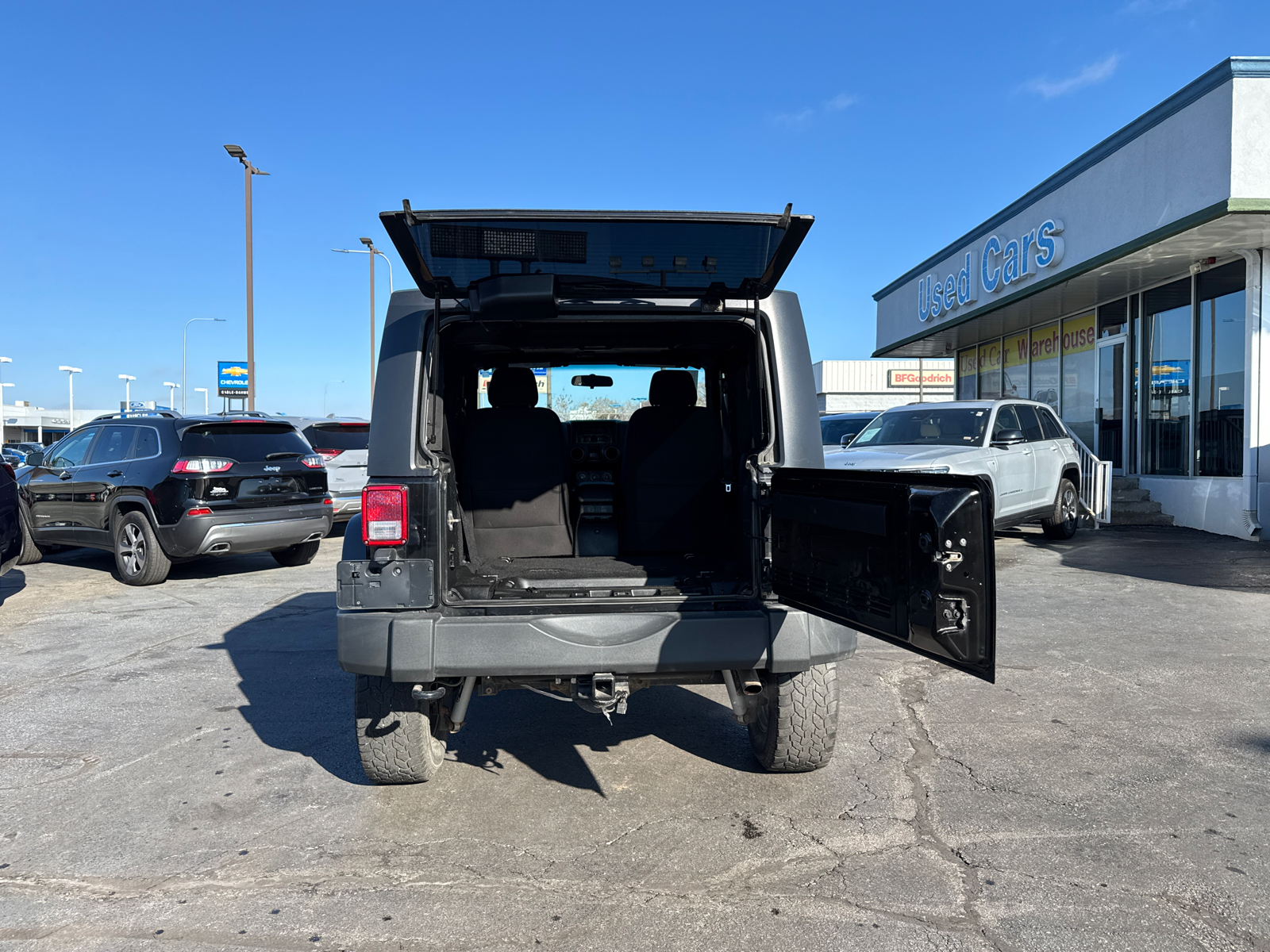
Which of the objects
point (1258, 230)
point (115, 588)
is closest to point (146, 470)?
point (115, 588)

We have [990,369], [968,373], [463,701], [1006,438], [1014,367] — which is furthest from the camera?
[968,373]

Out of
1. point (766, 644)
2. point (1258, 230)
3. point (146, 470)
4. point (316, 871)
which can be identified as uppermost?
point (1258, 230)

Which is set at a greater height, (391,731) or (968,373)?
(968,373)

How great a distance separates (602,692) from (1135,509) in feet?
41.8

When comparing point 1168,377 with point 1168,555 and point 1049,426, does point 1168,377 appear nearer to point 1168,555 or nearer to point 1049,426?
point 1049,426

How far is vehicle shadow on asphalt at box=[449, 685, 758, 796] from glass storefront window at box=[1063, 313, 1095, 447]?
1390 centimetres

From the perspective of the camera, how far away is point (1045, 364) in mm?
17844

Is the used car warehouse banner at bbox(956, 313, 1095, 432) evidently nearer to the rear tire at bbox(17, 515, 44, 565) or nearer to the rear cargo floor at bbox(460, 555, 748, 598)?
the rear cargo floor at bbox(460, 555, 748, 598)

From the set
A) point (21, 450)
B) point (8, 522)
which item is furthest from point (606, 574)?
point (21, 450)

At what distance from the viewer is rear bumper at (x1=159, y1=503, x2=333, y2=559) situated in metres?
8.30

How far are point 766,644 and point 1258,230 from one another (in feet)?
35.5

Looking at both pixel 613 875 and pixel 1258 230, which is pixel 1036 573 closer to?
pixel 1258 230

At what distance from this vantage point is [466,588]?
3.55 meters

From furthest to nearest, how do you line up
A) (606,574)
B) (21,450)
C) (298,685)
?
(21,450)
(298,685)
(606,574)
